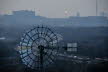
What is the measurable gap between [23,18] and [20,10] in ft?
1.60

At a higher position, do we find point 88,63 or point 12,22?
point 12,22

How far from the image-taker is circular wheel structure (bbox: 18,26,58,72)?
6.83m

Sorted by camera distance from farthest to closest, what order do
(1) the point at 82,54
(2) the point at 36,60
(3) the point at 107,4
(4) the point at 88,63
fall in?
1. (3) the point at 107,4
2. (1) the point at 82,54
3. (4) the point at 88,63
4. (2) the point at 36,60

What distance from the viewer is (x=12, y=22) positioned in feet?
34.8

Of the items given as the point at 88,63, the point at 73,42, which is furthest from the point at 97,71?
the point at 73,42

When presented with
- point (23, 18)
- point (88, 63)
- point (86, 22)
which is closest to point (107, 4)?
point (86, 22)

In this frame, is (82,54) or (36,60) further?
(82,54)

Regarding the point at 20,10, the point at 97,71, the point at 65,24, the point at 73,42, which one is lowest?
the point at 97,71

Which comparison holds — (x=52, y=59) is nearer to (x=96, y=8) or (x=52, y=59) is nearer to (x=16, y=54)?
(x=16, y=54)

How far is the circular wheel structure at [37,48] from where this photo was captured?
683 centimetres

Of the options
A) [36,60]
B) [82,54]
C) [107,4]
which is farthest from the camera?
[107,4]

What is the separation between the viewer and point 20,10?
10.8 metres

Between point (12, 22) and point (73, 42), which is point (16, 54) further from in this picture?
point (73, 42)

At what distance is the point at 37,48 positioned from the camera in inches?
268
